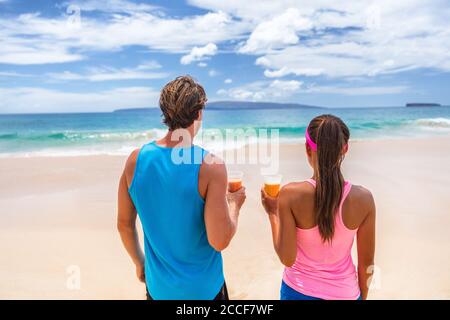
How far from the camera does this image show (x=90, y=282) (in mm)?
3812

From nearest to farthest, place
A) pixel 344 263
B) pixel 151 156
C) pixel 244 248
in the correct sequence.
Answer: pixel 151 156 → pixel 344 263 → pixel 244 248

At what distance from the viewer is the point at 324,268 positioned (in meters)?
1.91

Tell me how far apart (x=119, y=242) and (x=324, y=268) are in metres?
3.60

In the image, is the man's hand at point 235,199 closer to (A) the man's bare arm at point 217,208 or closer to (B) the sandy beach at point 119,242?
(A) the man's bare arm at point 217,208

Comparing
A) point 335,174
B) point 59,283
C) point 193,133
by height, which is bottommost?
point 59,283

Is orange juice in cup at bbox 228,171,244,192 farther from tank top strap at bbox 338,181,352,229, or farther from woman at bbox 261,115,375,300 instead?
tank top strap at bbox 338,181,352,229

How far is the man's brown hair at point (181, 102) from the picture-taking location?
163 cm

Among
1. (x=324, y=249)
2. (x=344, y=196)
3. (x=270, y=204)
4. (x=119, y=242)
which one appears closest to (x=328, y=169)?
(x=344, y=196)

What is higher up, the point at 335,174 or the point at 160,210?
the point at 335,174

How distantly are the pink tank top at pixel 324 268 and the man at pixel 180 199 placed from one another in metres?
0.42

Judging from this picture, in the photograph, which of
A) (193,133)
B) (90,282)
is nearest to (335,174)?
(193,133)

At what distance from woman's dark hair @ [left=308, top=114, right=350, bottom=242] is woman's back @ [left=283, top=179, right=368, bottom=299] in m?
0.03
